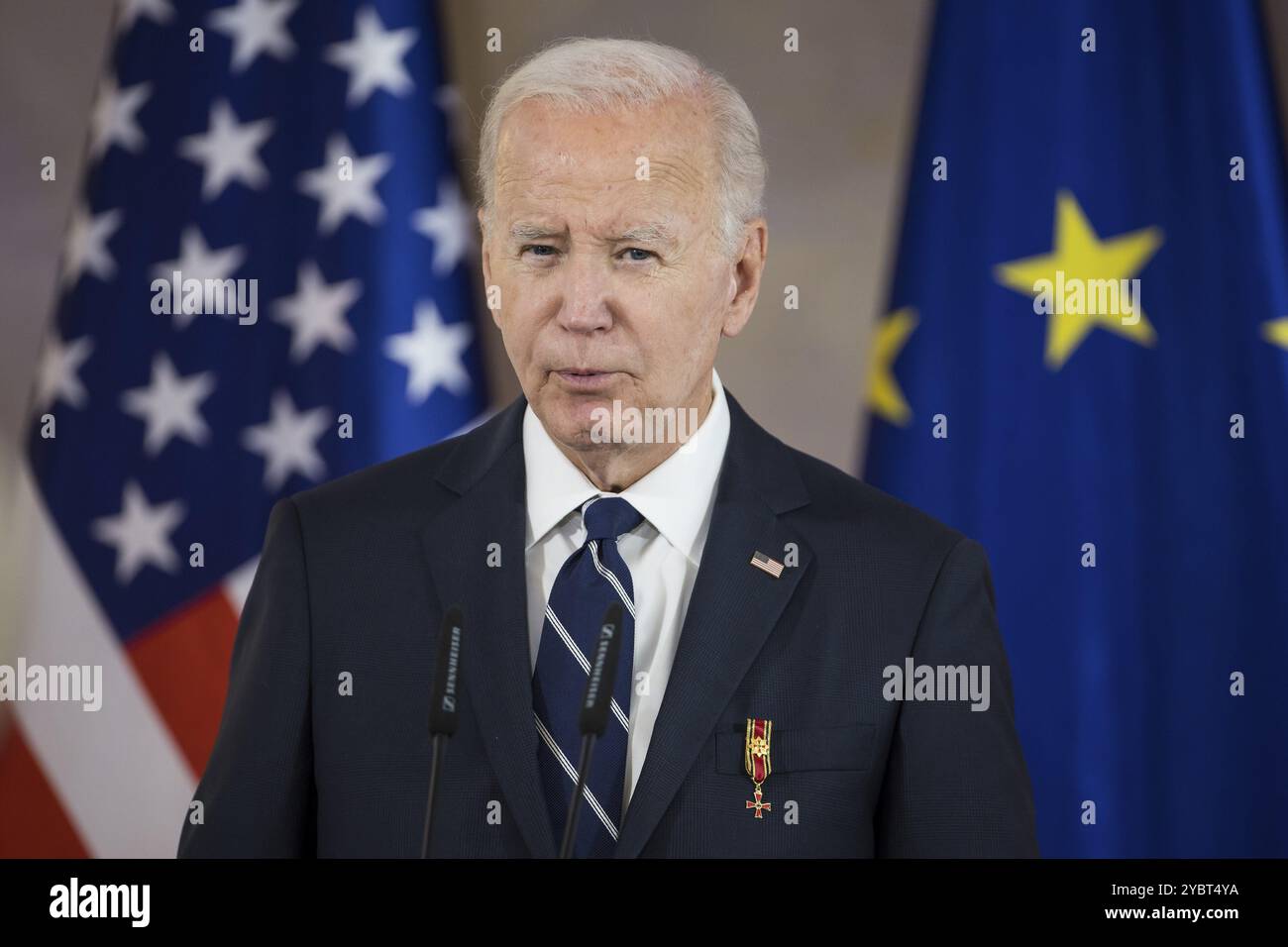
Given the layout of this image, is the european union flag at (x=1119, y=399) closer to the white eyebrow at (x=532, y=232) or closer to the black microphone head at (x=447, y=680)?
the white eyebrow at (x=532, y=232)

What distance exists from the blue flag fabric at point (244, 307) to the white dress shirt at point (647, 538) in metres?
0.88

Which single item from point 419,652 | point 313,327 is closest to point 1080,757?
point 419,652

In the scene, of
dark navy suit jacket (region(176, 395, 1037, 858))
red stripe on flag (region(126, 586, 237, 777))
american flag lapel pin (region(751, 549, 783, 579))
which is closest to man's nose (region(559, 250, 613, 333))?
dark navy suit jacket (region(176, 395, 1037, 858))

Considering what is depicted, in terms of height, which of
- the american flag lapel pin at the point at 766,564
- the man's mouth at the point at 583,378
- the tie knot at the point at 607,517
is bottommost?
the american flag lapel pin at the point at 766,564

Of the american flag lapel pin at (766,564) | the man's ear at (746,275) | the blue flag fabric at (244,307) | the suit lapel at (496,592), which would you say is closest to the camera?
the suit lapel at (496,592)

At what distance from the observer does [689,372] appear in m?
2.09

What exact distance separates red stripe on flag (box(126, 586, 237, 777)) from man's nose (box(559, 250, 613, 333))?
124 centimetres

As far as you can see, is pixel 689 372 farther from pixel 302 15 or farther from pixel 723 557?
pixel 302 15

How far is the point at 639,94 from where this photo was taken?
80.3 inches

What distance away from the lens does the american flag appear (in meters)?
2.84

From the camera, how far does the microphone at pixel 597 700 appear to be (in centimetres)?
140
